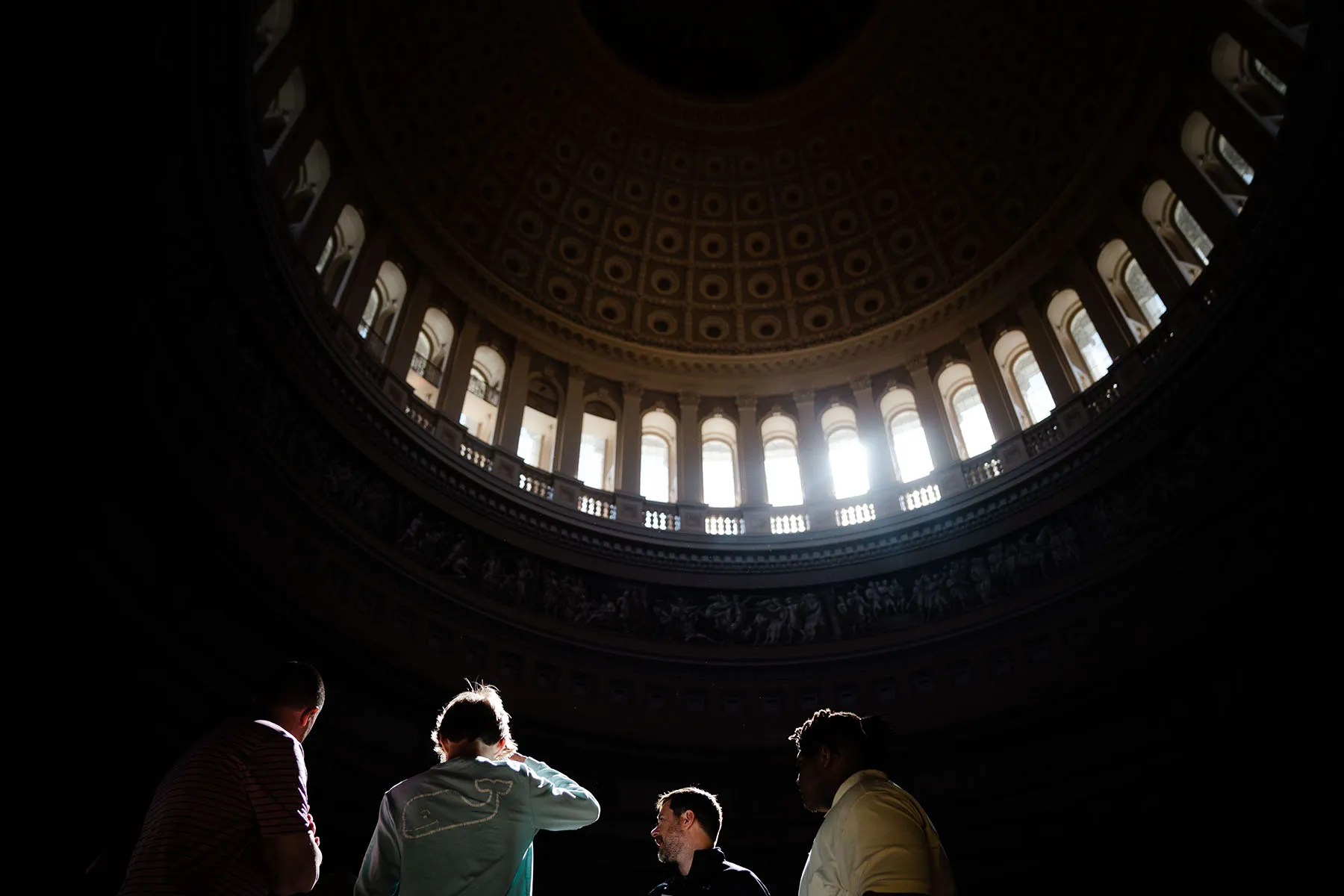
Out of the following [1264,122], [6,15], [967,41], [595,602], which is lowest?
[6,15]

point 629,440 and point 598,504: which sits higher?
point 629,440

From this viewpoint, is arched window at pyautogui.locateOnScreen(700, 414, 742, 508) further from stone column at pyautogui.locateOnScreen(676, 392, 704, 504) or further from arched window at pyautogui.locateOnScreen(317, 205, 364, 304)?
arched window at pyautogui.locateOnScreen(317, 205, 364, 304)

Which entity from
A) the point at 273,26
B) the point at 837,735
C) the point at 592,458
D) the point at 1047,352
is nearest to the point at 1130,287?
the point at 1047,352

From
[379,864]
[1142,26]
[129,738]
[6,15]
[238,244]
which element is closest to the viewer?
[379,864]

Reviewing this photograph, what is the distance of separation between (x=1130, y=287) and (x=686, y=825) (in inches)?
731

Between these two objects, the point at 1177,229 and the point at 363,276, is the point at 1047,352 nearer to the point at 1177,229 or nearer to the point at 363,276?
the point at 1177,229

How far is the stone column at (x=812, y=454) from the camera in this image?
68.6 ft

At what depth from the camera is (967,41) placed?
914 inches

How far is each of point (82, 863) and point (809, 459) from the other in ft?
53.0

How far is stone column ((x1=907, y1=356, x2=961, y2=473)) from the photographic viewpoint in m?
20.1

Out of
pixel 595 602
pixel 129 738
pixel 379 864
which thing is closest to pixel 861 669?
pixel 595 602

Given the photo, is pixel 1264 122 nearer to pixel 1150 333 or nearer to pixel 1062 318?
pixel 1150 333

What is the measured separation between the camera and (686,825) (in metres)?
4.80

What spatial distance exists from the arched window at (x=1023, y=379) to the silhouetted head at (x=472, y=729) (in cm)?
1746
